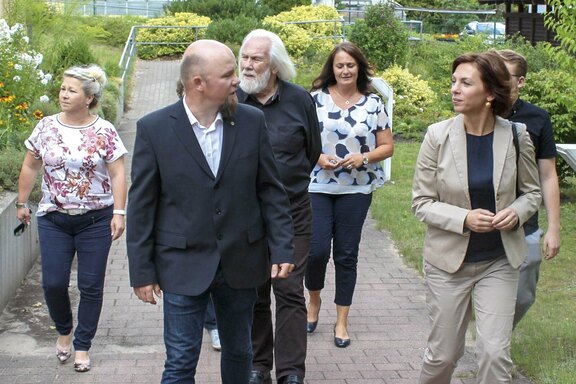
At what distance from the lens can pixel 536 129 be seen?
5.60 m

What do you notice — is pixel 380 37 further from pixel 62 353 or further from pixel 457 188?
pixel 457 188

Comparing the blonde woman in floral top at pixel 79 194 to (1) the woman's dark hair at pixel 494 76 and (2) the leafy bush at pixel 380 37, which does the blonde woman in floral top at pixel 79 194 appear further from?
(2) the leafy bush at pixel 380 37

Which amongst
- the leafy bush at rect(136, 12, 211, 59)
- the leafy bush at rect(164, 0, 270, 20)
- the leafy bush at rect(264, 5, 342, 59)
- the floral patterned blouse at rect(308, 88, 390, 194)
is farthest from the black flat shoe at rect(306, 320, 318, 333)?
the leafy bush at rect(164, 0, 270, 20)

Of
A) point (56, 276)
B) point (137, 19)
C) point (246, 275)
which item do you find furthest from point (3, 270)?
point (137, 19)

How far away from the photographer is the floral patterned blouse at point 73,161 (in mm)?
6133

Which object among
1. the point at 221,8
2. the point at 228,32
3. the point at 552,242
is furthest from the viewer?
the point at 221,8

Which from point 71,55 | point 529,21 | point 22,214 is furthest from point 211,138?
point 529,21

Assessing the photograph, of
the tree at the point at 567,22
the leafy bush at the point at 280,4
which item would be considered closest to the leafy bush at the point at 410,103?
the tree at the point at 567,22

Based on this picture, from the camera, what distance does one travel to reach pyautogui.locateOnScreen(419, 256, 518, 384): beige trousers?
480cm

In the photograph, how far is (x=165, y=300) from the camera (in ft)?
15.4

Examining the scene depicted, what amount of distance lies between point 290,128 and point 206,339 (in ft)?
6.02

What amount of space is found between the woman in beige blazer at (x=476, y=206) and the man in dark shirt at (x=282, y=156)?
1058 mm

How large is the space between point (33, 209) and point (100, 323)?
200cm

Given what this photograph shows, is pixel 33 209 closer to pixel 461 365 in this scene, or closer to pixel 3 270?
pixel 3 270
